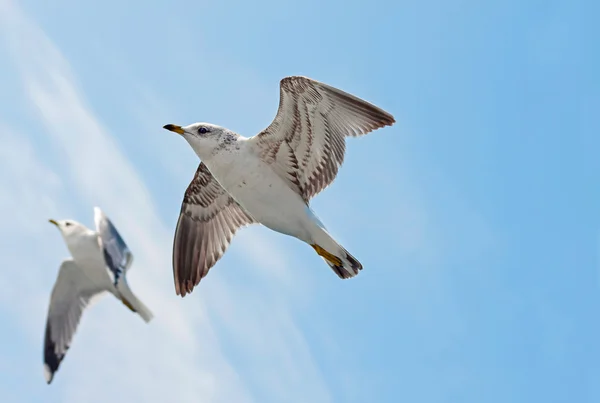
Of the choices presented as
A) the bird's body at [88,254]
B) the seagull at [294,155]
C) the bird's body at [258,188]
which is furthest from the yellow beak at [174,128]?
the bird's body at [88,254]

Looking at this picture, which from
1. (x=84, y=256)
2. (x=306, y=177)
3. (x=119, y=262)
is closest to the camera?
(x=119, y=262)

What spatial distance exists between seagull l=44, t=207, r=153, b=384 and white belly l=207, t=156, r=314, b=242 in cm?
181

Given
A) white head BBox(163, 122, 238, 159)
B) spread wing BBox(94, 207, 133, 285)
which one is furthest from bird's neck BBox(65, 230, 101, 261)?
white head BBox(163, 122, 238, 159)

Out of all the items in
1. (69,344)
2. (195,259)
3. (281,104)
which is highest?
(281,104)

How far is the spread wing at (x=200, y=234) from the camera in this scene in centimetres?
1462

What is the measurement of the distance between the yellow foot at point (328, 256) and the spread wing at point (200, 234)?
83.1 inches

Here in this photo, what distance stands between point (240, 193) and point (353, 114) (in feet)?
6.28

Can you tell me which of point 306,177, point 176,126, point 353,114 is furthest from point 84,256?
point 353,114

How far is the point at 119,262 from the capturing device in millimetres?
12164

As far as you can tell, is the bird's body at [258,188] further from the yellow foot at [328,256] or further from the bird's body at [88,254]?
the bird's body at [88,254]

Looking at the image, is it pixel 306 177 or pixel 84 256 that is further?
pixel 84 256

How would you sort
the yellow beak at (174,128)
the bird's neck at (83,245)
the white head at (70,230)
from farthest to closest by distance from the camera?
the white head at (70,230)
the bird's neck at (83,245)
the yellow beak at (174,128)

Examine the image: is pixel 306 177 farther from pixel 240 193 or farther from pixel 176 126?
pixel 176 126

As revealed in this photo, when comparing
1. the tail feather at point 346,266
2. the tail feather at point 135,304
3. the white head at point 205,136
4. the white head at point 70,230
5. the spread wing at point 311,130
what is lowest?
the tail feather at point 135,304
